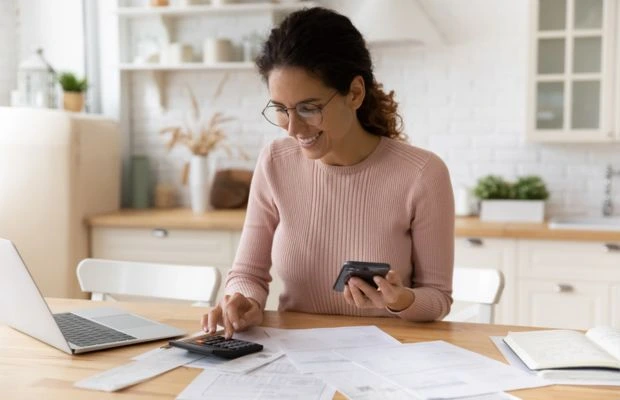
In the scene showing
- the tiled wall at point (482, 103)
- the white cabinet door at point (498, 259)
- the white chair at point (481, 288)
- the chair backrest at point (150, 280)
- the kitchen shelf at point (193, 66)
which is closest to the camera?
the white chair at point (481, 288)

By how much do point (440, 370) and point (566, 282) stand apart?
6.61 feet

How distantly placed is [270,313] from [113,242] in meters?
2.06

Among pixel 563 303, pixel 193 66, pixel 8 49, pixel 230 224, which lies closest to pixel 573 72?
pixel 563 303

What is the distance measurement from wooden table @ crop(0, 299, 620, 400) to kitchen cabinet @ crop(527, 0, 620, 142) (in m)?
1.97

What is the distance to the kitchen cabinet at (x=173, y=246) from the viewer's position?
3520 mm

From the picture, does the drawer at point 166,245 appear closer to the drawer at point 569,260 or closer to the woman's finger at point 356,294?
the drawer at point 569,260

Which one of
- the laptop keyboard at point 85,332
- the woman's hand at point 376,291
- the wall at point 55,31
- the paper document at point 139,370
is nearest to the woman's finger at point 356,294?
the woman's hand at point 376,291

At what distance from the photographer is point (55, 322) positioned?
57.0 inches

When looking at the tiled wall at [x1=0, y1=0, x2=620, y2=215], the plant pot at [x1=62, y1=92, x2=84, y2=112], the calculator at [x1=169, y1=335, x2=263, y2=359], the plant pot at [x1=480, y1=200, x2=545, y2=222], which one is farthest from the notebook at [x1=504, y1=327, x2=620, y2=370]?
the plant pot at [x1=62, y1=92, x2=84, y2=112]

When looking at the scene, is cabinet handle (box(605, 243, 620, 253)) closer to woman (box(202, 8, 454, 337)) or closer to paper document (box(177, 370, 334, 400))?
woman (box(202, 8, 454, 337))

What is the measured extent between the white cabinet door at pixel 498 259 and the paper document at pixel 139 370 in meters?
2.01

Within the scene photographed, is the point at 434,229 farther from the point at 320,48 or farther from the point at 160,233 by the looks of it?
the point at 160,233

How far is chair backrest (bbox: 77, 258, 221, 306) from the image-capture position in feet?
7.06

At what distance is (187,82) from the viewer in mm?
4156
